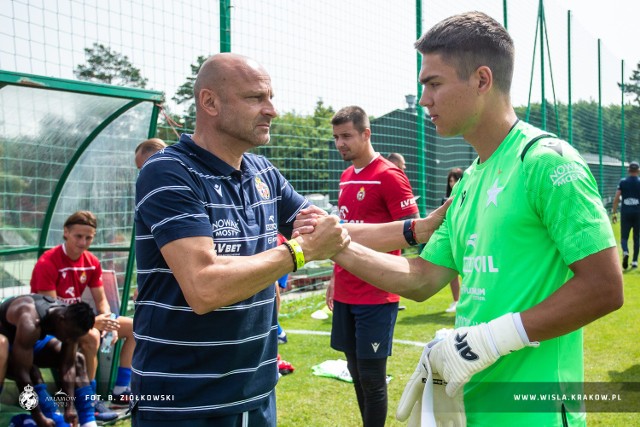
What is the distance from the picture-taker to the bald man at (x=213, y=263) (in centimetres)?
215

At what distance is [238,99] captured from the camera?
8.32 feet

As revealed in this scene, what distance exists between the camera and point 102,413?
5066mm

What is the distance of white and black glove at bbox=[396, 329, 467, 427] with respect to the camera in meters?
2.03

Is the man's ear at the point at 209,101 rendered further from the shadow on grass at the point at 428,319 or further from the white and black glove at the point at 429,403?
the shadow on grass at the point at 428,319

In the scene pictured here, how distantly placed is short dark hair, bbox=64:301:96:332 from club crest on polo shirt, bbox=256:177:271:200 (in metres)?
2.80

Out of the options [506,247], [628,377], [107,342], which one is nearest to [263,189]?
[506,247]

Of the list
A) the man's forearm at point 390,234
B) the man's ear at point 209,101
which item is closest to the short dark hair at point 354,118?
the man's forearm at point 390,234

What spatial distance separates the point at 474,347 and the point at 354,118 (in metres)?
3.33

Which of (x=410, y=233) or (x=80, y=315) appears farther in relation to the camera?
(x=80, y=315)

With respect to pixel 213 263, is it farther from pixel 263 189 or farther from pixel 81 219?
pixel 81 219

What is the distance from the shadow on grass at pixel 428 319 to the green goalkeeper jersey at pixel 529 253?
6.44m

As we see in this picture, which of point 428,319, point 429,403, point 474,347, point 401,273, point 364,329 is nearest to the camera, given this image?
point 474,347

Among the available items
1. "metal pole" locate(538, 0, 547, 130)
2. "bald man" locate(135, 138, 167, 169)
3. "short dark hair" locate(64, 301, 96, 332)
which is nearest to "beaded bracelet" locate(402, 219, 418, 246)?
"bald man" locate(135, 138, 167, 169)

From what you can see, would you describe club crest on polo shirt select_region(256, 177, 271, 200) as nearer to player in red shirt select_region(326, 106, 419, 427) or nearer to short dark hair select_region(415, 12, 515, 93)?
short dark hair select_region(415, 12, 515, 93)
